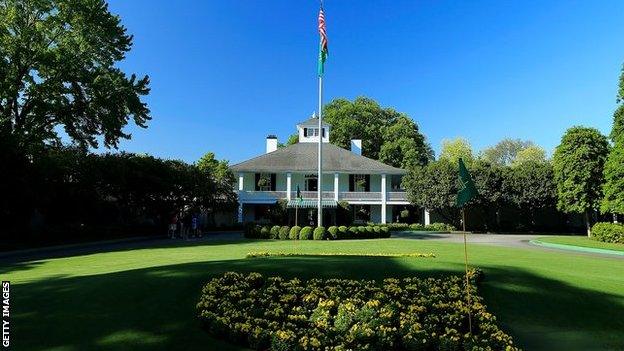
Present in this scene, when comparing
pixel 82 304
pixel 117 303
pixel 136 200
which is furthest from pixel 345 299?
pixel 136 200

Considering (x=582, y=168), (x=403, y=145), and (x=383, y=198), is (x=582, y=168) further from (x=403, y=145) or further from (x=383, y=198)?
(x=403, y=145)

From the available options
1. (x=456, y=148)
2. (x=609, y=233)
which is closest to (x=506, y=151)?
(x=456, y=148)

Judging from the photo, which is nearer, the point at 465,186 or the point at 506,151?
the point at 465,186

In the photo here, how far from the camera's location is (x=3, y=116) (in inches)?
1297

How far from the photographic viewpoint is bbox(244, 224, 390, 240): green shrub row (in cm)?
2894

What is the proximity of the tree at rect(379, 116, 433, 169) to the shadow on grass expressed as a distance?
51.4 m

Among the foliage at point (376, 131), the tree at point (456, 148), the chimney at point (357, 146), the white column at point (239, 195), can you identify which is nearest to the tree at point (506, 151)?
the tree at point (456, 148)

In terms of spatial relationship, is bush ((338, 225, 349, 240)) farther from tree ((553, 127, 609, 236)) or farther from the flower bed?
tree ((553, 127, 609, 236))

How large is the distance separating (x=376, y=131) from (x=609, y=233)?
42.0m

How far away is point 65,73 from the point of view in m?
33.4

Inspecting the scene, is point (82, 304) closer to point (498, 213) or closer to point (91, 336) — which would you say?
point (91, 336)

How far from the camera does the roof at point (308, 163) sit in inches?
1930

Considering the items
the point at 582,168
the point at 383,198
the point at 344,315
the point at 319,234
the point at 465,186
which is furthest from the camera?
the point at 383,198

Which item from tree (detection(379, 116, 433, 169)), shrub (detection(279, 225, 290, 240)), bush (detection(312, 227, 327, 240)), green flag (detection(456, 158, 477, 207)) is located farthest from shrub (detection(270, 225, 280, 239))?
tree (detection(379, 116, 433, 169))
